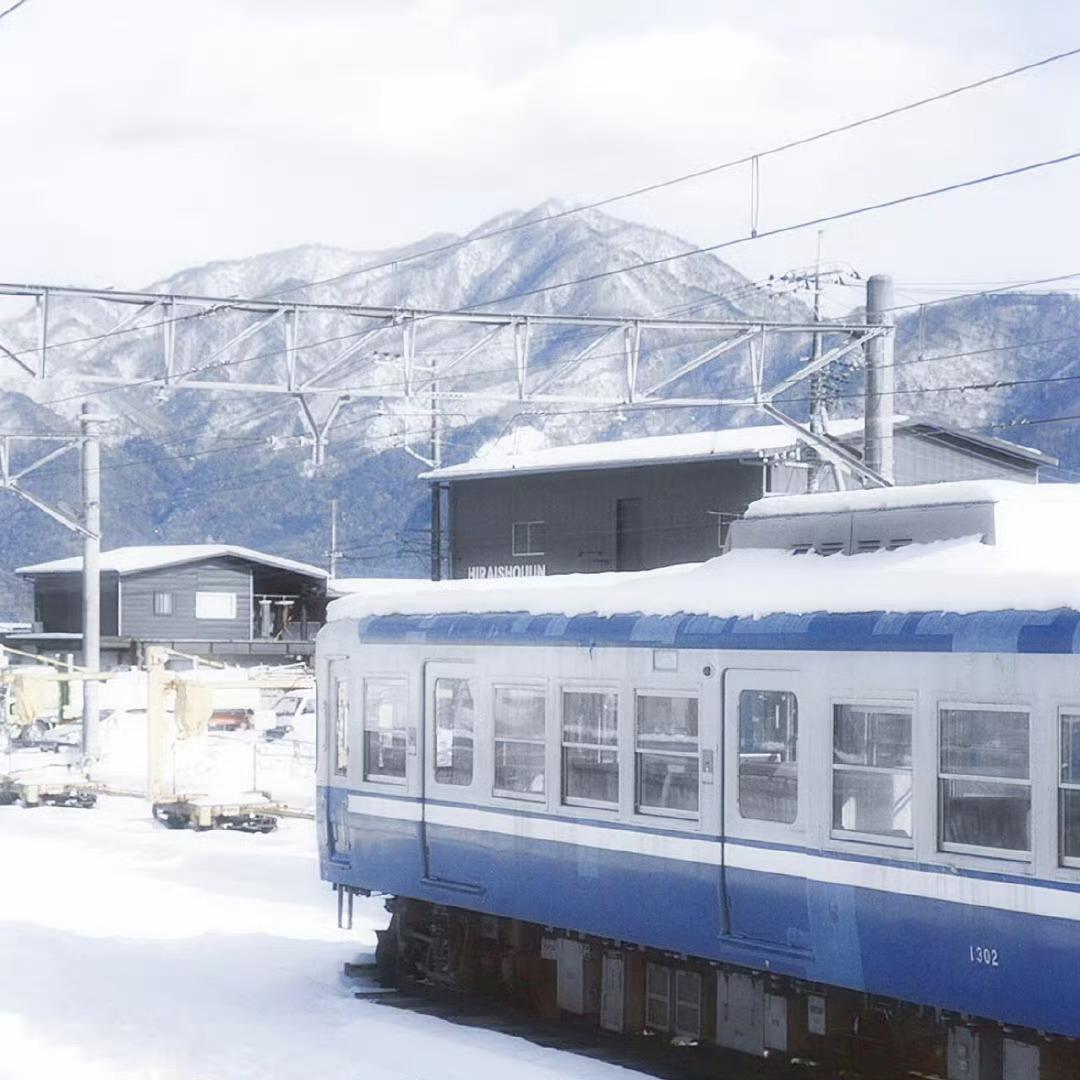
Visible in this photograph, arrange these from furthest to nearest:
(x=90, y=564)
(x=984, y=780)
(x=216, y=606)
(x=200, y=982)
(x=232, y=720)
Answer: (x=216, y=606), (x=232, y=720), (x=90, y=564), (x=200, y=982), (x=984, y=780)

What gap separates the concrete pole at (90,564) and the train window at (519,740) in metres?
21.0

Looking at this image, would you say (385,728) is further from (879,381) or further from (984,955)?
(879,381)

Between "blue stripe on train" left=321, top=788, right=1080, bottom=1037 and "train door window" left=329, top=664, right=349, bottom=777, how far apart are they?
1.71ft

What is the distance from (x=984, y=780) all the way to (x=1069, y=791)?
0.63 metres

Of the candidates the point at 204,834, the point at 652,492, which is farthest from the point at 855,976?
the point at 652,492

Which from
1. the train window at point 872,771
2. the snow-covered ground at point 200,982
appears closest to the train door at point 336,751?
the snow-covered ground at point 200,982

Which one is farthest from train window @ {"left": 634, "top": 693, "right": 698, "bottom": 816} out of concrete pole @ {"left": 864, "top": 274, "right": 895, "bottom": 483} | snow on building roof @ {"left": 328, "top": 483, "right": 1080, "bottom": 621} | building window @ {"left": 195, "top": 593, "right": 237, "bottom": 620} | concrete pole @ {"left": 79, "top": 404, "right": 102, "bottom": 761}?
building window @ {"left": 195, "top": 593, "right": 237, "bottom": 620}

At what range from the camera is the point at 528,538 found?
174 feet

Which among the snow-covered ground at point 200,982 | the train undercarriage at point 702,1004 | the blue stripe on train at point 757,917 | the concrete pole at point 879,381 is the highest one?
the concrete pole at point 879,381

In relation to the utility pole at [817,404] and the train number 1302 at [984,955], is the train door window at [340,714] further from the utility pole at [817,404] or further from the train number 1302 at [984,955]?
the utility pole at [817,404]

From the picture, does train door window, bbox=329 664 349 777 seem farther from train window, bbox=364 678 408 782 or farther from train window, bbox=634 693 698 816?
train window, bbox=634 693 698 816

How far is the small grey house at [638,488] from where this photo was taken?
46.8 metres

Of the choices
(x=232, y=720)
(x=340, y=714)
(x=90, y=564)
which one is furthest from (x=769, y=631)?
(x=232, y=720)

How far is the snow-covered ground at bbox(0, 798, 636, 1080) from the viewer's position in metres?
12.8
